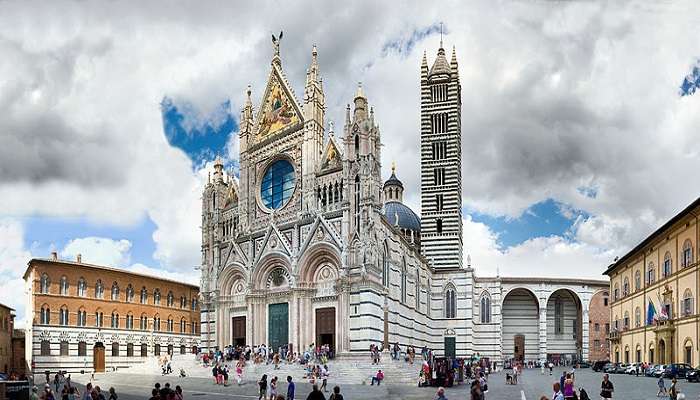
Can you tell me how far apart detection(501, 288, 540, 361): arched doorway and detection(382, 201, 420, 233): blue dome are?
12.3 m

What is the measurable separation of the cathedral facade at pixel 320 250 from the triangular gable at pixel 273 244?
76 mm

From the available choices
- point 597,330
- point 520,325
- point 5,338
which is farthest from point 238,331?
point 597,330

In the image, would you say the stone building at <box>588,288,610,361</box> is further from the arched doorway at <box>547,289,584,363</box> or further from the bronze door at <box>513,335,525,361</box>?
the bronze door at <box>513,335,525,361</box>

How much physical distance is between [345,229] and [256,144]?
485 inches

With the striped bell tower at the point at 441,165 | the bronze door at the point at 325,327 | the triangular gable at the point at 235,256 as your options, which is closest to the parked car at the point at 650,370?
the bronze door at the point at 325,327

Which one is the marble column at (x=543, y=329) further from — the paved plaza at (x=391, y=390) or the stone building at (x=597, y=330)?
the paved plaza at (x=391, y=390)

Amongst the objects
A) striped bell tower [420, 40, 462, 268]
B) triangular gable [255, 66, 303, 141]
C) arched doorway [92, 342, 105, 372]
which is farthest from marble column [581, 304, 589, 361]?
arched doorway [92, 342, 105, 372]

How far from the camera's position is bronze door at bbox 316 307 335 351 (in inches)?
1841

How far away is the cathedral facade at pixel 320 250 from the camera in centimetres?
4581

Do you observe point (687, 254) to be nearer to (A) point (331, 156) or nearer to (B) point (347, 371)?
(B) point (347, 371)

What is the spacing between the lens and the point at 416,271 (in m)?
59.8

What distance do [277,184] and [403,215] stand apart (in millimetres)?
27645

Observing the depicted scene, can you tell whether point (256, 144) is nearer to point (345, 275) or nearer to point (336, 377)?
point (345, 275)

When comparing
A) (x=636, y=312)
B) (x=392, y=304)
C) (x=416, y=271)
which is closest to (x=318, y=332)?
(x=392, y=304)
